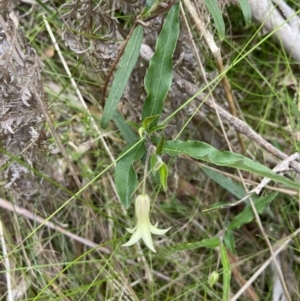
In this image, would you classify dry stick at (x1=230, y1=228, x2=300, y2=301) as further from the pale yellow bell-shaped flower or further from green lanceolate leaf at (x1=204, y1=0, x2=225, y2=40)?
green lanceolate leaf at (x1=204, y1=0, x2=225, y2=40)

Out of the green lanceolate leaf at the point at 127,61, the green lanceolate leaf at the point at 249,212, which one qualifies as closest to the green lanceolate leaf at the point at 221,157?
the green lanceolate leaf at the point at 127,61

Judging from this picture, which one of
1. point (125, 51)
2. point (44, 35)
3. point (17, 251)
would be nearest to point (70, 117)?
point (44, 35)

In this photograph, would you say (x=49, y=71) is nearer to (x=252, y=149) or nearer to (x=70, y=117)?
(x=70, y=117)

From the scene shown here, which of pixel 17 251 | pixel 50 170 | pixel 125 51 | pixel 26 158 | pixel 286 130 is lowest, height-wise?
pixel 286 130

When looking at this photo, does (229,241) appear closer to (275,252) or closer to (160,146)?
(275,252)

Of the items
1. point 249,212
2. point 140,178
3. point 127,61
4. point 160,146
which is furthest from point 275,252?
point 127,61

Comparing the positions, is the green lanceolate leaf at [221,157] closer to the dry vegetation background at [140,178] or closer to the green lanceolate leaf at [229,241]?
the dry vegetation background at [140,178]

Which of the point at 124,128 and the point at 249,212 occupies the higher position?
the point at 124,128
